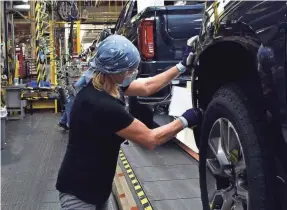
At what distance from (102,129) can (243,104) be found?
87 cm

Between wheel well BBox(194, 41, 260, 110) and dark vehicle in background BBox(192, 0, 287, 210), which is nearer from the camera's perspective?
dark vehicle in background BBox(192, 0, 287, 210)

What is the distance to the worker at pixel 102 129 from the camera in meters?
2.21

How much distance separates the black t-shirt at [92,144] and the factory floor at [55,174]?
1.18 m

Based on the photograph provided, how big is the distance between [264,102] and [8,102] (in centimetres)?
899

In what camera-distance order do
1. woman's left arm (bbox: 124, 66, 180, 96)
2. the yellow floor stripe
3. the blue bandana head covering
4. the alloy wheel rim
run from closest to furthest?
the alloy wheel rim → the blue bandana head covering → woman's left arm (bbox: 124, 66, 180, 96) → the yellow floor stripe

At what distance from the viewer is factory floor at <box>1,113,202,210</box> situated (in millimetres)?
3721

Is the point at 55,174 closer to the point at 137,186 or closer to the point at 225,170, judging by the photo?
the point at 137,186

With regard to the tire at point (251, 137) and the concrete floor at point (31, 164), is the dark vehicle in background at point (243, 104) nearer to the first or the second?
the tire at point (251, 137)

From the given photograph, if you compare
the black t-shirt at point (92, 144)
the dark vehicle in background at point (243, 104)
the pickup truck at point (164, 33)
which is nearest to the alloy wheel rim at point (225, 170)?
the dark vehicle in background at point (243, 104)

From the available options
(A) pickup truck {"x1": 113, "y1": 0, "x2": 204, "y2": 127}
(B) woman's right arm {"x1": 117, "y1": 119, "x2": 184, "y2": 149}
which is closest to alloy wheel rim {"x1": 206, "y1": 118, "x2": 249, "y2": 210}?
(B) woman's right arm {"x1": 117, "y1": 119, "x2": 184, "y2": 149}

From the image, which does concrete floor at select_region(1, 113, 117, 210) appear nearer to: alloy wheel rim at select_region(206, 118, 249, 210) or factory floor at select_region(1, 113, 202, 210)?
factory floor at select_region(1, 113, 202, 210)

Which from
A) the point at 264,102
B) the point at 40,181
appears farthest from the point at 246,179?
the point at 40,181

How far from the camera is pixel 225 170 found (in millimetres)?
1976

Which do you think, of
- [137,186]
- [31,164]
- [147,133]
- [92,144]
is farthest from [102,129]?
[31,164]
